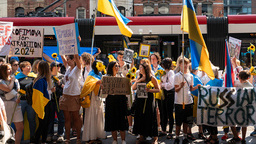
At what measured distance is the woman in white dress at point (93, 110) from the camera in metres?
6.04

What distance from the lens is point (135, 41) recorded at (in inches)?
484

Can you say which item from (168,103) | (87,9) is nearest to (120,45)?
(168,103)

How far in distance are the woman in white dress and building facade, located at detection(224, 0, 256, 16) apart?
51424 mm

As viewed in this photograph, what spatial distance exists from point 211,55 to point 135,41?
10.1 feet

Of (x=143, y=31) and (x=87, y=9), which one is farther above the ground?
(x=87, y=9)

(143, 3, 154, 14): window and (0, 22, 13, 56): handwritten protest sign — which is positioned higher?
(143, 3, 154, 14): window

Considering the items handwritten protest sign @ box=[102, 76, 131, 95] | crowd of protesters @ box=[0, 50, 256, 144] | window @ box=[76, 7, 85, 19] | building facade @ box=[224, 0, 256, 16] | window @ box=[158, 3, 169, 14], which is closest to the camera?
crowd of protesters @ box=[0, 50, 256, 144]

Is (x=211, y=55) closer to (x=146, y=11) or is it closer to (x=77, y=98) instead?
(x=77, y=98)

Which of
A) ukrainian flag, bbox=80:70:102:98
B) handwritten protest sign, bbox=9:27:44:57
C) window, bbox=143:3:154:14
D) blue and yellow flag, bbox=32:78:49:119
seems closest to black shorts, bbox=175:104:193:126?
ukrainian flag, bbox=80:70:102:98

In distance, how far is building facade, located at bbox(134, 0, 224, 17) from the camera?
32812 millimetres

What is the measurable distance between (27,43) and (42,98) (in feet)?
5.90

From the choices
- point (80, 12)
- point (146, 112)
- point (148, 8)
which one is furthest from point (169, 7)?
point (146, 112)

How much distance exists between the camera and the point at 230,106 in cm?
578

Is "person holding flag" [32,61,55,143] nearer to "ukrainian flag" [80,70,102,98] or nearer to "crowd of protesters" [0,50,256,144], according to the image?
"crowd of protesters" [0,50,256,144]
